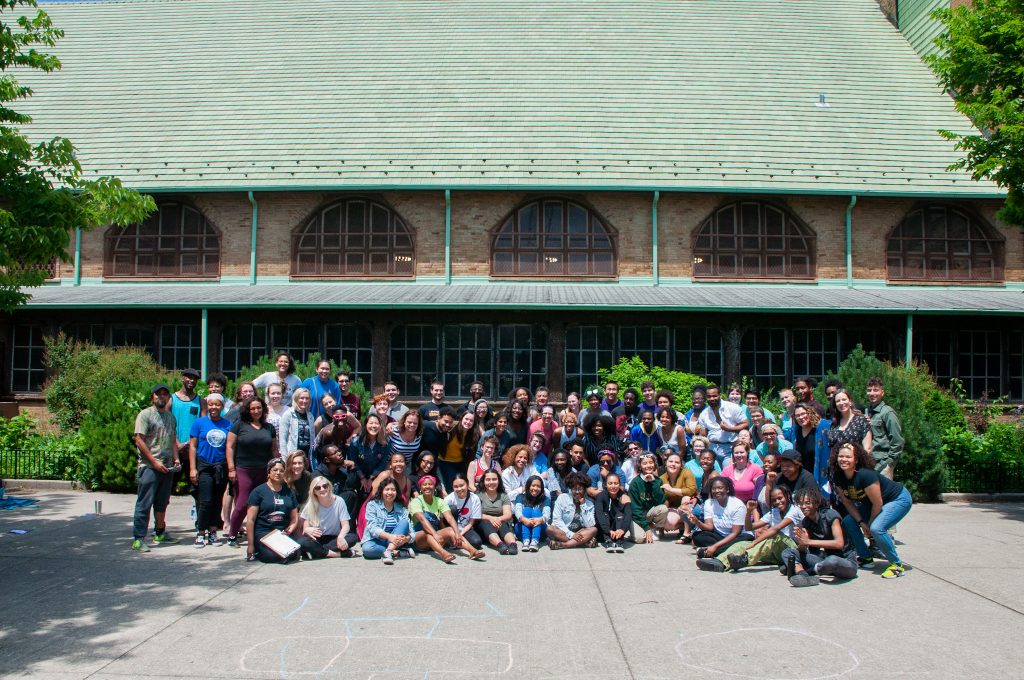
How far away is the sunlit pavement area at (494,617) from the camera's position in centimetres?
547

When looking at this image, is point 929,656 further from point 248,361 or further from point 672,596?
point 248,361

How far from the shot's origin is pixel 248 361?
1912 centimetres

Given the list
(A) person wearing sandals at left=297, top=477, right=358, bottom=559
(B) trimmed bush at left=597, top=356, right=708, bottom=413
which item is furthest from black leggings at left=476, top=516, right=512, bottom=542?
(B) trimmed bush at left=597, top=356, right=708, bottom=413

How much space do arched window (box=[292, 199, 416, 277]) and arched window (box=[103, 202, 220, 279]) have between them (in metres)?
2.29

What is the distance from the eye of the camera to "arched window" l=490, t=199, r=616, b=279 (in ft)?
65.5

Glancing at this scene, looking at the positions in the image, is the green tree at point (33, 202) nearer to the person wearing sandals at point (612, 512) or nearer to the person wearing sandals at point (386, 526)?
the person wearing sandals at point (386, 526)

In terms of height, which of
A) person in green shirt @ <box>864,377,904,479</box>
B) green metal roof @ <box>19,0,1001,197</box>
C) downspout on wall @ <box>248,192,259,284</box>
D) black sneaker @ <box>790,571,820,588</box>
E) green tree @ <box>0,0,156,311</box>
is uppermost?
green metal roof @ <box>19,0,1001,197</box>

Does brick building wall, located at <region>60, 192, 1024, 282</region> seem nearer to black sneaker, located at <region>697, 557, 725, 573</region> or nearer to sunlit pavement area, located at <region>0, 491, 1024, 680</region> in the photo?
sunlit pavement area, located at <region>0, 491, 1024, 680</region>

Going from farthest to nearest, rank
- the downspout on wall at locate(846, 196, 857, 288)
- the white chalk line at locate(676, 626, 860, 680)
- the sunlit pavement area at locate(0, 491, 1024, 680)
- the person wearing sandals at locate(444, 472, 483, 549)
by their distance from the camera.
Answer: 1. the downspout on wall at locate(846, 196, 857, 288)
2. the person wearing sandals at locate(444, 472, 483, 549)
3. the sunlit pavement area at locate(0, 491, 1024, 680)
4. the white chalk line at locate(676, 626, 860, 680)

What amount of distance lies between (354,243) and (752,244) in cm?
990

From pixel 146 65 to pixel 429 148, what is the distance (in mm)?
10295

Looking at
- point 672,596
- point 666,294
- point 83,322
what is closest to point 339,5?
point 83,322

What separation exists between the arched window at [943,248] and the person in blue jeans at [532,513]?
14454 mm

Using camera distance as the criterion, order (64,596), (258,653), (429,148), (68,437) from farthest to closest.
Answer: (429,148)
(68,437)
(64,596)
(258,653)
